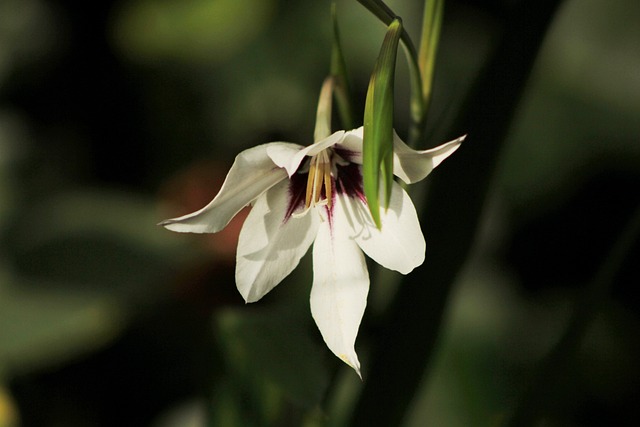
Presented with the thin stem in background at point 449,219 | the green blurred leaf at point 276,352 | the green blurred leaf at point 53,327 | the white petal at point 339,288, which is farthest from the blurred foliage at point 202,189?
the white petal at point 339,288

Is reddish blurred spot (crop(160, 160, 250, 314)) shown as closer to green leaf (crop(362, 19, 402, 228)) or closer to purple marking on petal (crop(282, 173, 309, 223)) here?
purple marking on petal (crop(282, 173, 309, 223))

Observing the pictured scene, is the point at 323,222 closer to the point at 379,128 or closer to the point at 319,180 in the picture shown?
the point at 319,180

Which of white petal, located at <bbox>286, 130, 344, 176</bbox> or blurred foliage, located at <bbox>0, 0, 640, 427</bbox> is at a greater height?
white petal, located at <bbox>286, 130, 344, 176</bbox>

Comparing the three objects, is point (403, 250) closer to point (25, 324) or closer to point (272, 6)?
point (25, 324)

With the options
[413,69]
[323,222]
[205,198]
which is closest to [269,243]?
[323,222]

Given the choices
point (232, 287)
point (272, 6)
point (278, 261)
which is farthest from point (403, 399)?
point (272, 6)

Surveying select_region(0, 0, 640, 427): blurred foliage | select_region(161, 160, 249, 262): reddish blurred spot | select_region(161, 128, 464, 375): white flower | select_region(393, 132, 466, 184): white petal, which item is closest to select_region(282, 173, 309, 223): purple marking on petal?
select_region(161, 128, 464, 375): white flower

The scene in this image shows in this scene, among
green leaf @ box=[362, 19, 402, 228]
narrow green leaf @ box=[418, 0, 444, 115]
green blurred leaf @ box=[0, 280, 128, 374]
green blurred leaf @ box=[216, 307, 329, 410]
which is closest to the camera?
green leaf @ box=[362, 19, 402, 228]

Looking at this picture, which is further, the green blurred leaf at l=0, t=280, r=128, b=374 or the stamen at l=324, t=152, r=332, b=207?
the green blurred leaf at l=0, t=280, r=128, b=374
